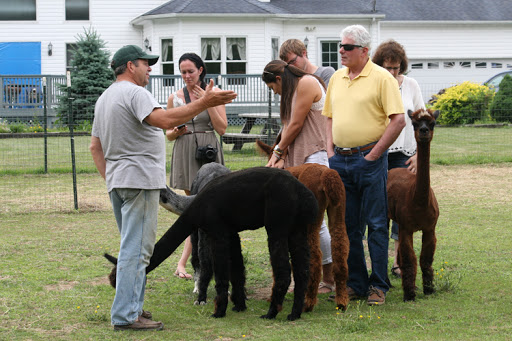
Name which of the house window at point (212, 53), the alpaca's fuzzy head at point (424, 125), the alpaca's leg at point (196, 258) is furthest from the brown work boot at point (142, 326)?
the house window at point (212, 53)

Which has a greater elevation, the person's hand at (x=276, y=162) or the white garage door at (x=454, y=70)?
the white garage door at (x=454, y=70)

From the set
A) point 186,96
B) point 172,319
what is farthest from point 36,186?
point 172,319

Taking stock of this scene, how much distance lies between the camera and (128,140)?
5301mm

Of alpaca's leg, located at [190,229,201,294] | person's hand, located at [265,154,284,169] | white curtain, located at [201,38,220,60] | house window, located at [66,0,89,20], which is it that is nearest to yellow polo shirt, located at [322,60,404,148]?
person's hand, located at [265,154,284,169]

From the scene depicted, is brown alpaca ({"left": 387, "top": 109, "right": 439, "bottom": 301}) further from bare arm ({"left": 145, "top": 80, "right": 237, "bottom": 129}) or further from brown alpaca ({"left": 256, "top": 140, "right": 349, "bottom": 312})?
bare arm ({"left": 145, "top": 80, "right": 237, "bottom": 129})

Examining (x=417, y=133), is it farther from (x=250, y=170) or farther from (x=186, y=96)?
(x=186, y=96)

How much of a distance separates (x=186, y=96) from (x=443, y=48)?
2984cm

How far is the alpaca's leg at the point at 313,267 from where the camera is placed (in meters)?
5.94

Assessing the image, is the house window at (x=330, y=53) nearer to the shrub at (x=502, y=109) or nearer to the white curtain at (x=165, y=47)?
the white curtain at (x=165, y=47)

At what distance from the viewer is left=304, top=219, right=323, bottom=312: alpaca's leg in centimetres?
594

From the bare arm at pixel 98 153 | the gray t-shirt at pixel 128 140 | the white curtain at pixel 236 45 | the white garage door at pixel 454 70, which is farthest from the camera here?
the white garage door at pixel 454 70

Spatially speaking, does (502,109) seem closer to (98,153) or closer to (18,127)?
(18,127)

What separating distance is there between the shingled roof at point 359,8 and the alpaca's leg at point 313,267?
78.0ft

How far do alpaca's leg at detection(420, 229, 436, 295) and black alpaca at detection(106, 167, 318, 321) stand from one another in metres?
1.26
